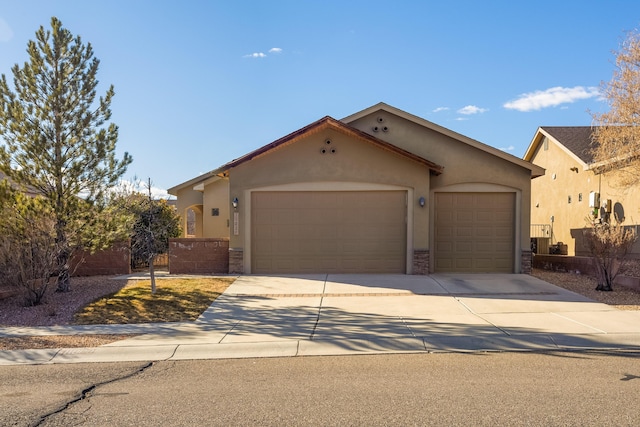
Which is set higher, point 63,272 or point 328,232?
point 328,232

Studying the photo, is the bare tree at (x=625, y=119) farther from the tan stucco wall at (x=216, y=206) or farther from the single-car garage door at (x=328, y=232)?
the tan stucco wall at (x=216, y=206)

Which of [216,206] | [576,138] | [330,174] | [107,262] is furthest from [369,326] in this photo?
[576,138]

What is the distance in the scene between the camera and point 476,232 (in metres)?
15.3

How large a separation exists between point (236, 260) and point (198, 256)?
4.33 ft

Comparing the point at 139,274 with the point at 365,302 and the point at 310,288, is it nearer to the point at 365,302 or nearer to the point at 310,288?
the point at 310,288

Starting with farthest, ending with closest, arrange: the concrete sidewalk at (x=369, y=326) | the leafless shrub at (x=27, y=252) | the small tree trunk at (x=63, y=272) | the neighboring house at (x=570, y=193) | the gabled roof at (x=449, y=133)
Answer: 1. the neighboring house at (x=570, y=193)
2. the gabled roof at (x=449, y=133)
3. the small tree trunk at (x=63, y=272)
4. the leafless shrub at (x=27, y=252)
5. the concrete sidewalk at (x=369, y=326)

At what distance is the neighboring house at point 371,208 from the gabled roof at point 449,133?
4 centimetres

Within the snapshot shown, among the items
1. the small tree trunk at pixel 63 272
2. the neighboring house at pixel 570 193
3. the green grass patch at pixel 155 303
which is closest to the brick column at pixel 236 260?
the green grass patch at pixel 155 303

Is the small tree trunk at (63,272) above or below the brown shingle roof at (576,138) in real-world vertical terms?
below

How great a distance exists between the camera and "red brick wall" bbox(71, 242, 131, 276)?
50.8 feet

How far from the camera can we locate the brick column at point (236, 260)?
14812 millimetres

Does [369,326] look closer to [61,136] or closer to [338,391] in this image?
[338,391]

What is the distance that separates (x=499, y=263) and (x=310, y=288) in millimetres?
6468

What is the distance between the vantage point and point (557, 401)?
16.6ft
